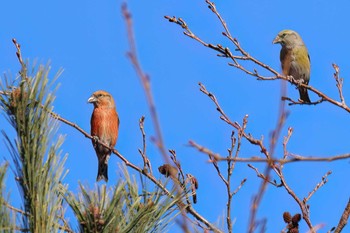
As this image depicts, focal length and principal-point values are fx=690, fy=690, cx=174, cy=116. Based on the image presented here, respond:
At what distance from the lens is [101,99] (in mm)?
8453

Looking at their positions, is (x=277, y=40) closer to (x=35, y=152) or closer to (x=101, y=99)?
(x=101, y=99)

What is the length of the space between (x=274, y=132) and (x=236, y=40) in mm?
2867

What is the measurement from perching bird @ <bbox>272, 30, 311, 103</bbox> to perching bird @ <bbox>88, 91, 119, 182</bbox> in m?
2.36

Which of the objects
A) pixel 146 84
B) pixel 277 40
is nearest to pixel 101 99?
pixel 277 40

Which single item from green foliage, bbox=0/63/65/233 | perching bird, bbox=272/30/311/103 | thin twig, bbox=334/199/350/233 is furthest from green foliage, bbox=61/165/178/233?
perching bird, bbox=272/30/311/103

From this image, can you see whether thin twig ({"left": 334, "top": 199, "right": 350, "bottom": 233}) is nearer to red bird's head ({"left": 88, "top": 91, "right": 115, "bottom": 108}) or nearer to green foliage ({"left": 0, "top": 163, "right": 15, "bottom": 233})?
green foliage ({"left": 0, "top": 163, "right": 15, "bottom": 233})

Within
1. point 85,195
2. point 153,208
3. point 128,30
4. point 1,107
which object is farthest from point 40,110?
point 128,30

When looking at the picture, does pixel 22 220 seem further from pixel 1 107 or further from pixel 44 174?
pixel 1 107

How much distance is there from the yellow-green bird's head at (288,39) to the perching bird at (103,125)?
8.51ft

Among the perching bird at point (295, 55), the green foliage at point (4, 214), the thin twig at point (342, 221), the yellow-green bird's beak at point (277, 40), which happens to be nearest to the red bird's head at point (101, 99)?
the perching bird at point (295, 55)

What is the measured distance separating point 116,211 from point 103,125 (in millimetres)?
5780

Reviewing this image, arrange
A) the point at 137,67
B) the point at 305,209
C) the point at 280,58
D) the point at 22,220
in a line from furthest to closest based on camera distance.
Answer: the point at 280,58, the point at 305,209, the point at 22,220, the point at 137,67

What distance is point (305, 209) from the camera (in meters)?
3.87

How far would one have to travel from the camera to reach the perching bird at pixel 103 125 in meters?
8.05
